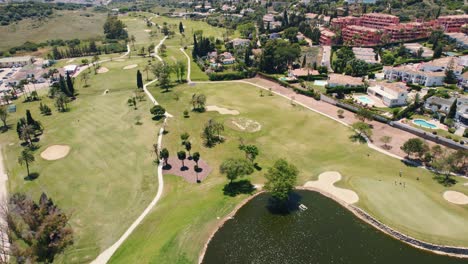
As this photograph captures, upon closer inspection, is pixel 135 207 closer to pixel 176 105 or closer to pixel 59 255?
pixel 59 255

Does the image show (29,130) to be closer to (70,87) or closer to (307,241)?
(70,87)

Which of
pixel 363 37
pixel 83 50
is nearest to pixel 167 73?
pixel 83 50

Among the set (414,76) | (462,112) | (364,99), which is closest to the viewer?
(462,112)

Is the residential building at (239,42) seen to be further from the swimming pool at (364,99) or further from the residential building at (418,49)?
the swimming pool at (364,99)

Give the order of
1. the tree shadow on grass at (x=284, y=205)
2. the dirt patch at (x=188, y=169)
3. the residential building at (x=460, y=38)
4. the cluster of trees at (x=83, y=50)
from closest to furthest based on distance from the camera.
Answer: the tree shadow on grass at (x=284, y=205) < the dirt patch at (x=188, y=169) < the residential building at (x=460, y=38) < the cluster of trees at (x=83, y=50)

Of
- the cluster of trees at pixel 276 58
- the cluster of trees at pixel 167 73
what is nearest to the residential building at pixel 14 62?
the cluster of trees at pixel 167 73

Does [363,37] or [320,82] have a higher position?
[363,37]

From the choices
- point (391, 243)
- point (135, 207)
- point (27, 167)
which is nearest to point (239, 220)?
point (135, 207)
